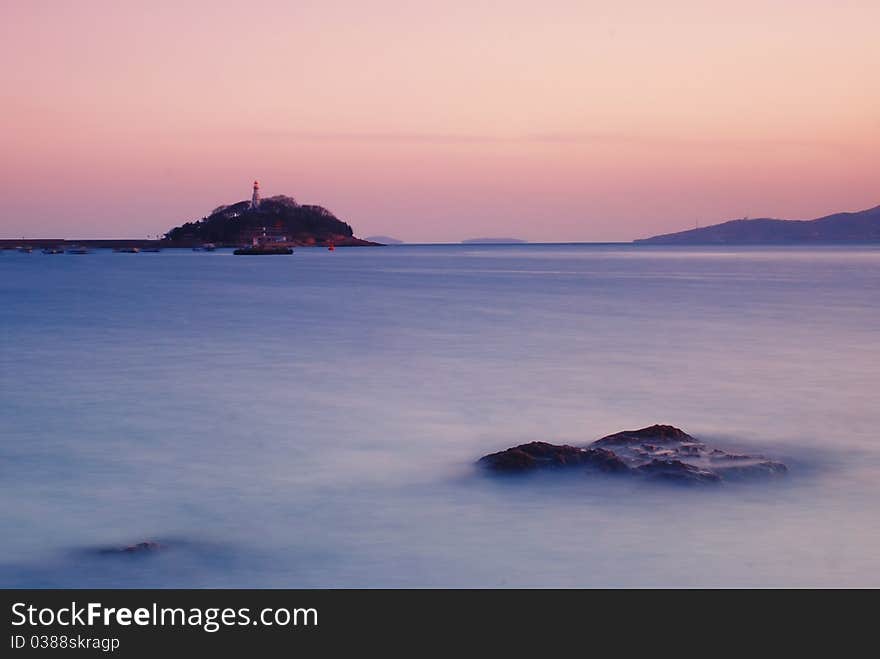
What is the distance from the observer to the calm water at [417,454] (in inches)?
291

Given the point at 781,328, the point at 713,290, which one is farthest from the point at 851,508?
the point at 713,290

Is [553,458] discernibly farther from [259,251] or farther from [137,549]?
[259,251]

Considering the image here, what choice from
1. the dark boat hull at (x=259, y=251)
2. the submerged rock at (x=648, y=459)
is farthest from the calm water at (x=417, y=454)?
the dark boat hull at (x=259, y=251)

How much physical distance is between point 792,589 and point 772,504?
66.3 inches

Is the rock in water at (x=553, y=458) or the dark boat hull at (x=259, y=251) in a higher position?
the dark boat hull at (x=259, y=251)

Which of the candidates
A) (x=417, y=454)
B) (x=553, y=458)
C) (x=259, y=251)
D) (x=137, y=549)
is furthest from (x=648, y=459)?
(x=259, y=251)

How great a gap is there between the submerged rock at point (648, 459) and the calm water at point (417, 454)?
26cm

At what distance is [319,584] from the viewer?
7113 millimetres

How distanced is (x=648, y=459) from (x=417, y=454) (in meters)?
2.94

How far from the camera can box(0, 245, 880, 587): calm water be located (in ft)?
24.3

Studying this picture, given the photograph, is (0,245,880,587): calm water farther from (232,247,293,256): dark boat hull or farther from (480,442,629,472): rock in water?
(232,247,293,256): dark boat hull

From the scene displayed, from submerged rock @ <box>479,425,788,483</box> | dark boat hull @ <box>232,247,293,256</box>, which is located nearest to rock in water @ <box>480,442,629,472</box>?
submerged rock @ <box>479,425,788,483</box>

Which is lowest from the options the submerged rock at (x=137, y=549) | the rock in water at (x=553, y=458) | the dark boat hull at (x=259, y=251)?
the submerged rock at (x=137, y=549)

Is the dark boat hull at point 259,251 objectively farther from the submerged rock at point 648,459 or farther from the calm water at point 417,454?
the submerged rock at point 648,459
